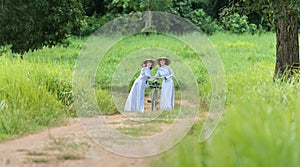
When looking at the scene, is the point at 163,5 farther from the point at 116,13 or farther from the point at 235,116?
the point at 235,116

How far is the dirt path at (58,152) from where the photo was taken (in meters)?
4.46

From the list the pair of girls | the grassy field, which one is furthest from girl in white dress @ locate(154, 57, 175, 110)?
the grassy field

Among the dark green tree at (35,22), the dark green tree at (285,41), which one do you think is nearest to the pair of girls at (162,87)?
the dark green tree at (285,41)

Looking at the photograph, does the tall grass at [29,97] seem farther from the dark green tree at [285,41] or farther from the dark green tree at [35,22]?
the dark green tree at [35,22]

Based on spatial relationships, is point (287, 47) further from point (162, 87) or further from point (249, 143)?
point (249, 143)

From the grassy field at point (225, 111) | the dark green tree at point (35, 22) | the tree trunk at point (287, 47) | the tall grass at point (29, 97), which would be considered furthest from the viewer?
the dark green tree at point (35, 22)

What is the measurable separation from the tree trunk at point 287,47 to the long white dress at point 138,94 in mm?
1783

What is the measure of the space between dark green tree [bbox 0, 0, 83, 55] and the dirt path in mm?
5635

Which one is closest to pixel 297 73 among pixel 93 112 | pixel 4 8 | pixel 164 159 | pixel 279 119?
pixel 93 112

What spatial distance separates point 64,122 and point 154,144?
1.75m

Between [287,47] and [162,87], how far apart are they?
1937 mm

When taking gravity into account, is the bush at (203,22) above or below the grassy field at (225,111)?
above

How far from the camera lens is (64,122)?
6324 millimetres

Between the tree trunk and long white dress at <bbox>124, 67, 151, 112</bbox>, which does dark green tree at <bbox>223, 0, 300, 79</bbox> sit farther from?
long white dress at <bbox>124, 67, 151, 112</bbox>
